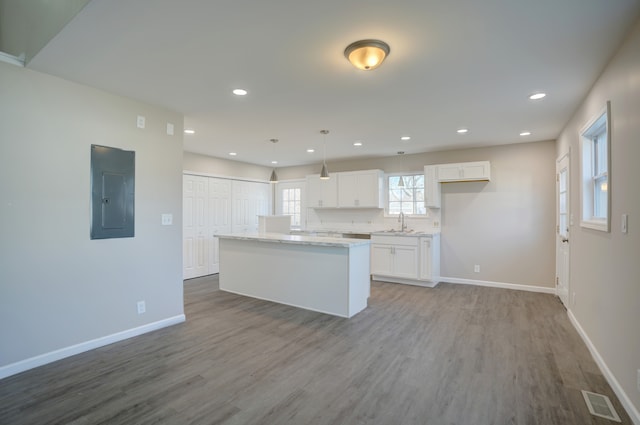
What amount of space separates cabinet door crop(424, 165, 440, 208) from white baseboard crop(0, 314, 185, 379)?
14.4 ft

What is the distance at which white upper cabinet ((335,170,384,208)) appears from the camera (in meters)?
6.40

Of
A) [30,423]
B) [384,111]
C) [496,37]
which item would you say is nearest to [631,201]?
[496,37]

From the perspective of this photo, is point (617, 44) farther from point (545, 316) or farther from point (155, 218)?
point (155, 218)

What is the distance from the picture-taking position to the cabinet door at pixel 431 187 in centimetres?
577

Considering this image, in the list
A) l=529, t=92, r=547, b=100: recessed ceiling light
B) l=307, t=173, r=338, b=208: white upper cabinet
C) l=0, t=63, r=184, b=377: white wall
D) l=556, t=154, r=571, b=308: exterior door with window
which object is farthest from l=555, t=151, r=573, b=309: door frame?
l=0, t=63, r=184, b=377: white wall

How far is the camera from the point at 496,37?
2.15 m

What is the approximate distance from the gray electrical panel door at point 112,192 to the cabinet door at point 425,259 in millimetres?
4239

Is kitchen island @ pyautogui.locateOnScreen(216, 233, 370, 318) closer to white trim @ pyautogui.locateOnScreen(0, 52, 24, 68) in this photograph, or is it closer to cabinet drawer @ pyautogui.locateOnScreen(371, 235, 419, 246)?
cabinet drawer @ pyautogui.locateOnScreen(371, 235, 419, 246)

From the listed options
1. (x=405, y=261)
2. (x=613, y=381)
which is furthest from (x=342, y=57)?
(x=405, y=261)

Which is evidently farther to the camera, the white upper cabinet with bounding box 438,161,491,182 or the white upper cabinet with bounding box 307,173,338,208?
the white upper cabinet with bounding box 307,173,338,208

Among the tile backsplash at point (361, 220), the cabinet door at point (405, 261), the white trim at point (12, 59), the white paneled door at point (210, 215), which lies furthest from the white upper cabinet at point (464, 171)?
the white trim at point (12, 59)

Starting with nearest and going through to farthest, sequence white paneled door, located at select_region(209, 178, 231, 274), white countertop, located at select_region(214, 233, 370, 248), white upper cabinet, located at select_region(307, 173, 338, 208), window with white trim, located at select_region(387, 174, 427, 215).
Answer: white countertop, located at select_region(214, 233, 370, 248), window with white trim, located at select_region(387, 174, 427, 215), white paneled door, located at select_region(209, 178, 231, 274), white upper cabinet, located at select_region(307, 173, 338, 208)

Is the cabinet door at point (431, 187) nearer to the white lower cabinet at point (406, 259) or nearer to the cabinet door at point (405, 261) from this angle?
the white lower cabinet at point (406, 259)

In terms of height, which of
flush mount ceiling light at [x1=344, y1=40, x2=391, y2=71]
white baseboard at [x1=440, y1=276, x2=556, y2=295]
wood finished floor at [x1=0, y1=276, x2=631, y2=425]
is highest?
flush mount ceiling light at [x1=344, y1=40, x2=391, y2=71]
